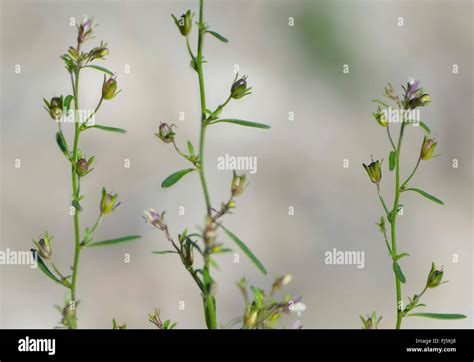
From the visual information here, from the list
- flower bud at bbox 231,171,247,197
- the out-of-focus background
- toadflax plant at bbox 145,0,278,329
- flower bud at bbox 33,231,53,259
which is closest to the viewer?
toadflax plant at bbox 145,0,278,329

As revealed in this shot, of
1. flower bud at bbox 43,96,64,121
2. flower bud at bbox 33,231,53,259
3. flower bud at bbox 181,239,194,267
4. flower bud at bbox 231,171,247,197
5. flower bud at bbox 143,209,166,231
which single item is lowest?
flower bud at bbox 181,239,194,267

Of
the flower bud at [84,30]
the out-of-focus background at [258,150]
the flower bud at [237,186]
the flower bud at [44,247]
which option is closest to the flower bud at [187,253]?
the flower bud at [237,186]

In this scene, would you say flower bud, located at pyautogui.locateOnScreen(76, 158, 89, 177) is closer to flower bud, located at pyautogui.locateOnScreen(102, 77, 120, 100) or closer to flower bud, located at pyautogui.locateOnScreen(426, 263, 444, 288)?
flower bud, located at pyautogui.locateOnScreen(102, 77, 120, 100)

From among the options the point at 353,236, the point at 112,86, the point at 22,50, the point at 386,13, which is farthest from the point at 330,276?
the point at 112,86

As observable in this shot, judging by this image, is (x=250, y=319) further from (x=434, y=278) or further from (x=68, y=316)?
(x=434, y=278)

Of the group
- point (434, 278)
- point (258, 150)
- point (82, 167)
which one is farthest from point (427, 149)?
point (258, 150)

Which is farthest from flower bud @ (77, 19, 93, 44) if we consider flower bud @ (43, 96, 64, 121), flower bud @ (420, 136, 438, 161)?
flower bud @ (420, 136, 438, 161)

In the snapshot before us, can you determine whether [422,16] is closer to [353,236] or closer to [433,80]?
[433,80]
